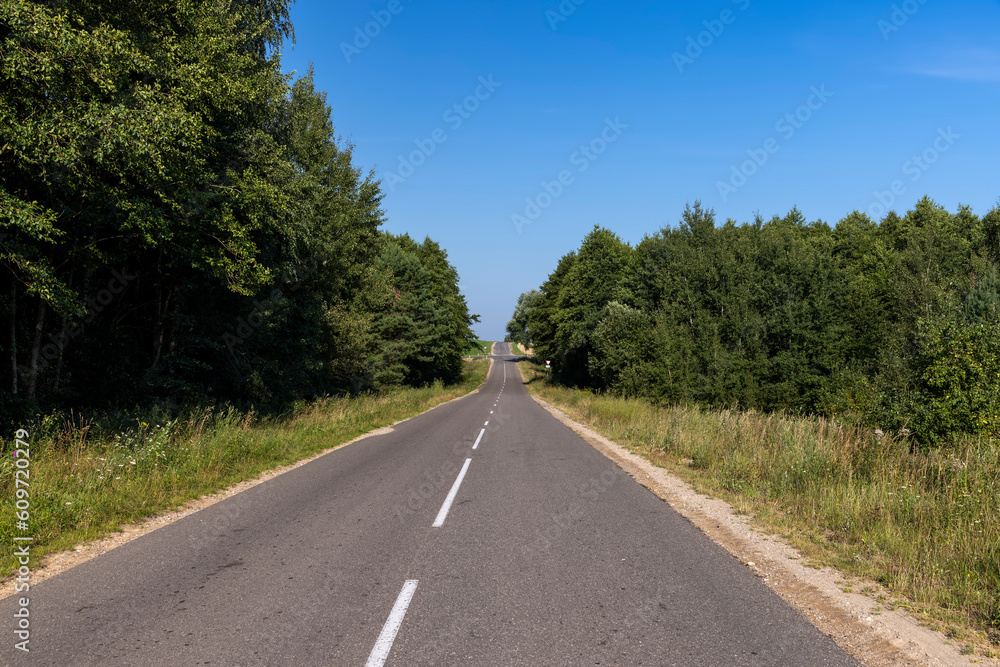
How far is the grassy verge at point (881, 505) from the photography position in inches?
177

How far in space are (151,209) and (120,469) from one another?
4771mm

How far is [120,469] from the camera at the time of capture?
8.11 metres

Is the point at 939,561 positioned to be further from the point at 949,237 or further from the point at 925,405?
the point at 949,237

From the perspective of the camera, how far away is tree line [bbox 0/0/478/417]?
7.49 m

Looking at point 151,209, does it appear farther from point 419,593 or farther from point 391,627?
point 391,627

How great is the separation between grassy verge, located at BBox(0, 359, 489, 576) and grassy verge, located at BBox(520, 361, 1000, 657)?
28.2 ft

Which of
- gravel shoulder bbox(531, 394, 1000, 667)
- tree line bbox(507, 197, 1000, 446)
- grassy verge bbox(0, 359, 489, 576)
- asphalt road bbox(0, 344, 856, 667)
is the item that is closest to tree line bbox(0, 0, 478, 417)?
grassy verge bbox(0, 359, 489, 576)

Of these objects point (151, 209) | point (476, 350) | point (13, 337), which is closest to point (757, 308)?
point (151, 209)

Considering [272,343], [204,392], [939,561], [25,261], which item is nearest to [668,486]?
[939,561]

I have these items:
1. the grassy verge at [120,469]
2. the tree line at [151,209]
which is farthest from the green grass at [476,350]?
the grassy verge at [120,469]

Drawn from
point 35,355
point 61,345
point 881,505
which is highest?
point 61,345

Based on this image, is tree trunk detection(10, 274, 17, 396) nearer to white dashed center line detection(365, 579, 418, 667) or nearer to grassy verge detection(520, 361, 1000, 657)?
white dashed center line detection(365, 579, 418, 667)

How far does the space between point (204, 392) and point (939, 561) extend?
17045 millimetres

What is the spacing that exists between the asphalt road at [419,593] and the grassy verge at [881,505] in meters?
1.27
